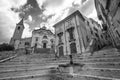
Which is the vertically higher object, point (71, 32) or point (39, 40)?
point (39, 40)

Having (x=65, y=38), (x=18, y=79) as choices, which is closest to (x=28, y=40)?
(x=65, y=38)

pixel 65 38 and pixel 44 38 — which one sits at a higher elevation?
pixel 44 38

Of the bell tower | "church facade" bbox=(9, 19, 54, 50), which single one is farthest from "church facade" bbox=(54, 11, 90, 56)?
the bell tower

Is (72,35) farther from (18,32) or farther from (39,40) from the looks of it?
(18,32)

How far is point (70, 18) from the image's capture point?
13844 mm

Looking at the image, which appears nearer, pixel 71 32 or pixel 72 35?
pixel 72 35

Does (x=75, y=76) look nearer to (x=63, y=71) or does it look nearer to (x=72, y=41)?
(x=63, y=71)

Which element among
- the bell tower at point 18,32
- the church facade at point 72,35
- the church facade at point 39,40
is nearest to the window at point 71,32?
the church facade at point 72,35

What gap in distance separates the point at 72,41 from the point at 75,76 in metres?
9.56

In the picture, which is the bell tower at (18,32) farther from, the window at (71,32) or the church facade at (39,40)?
the window at (71,32)

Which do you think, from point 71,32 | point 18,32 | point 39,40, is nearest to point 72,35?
point 71,32

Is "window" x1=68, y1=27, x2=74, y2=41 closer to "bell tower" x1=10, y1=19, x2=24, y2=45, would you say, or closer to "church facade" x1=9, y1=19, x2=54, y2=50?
"church facade" x1=9, y1=19, x2=54, y2=50

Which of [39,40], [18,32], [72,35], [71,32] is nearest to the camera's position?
[72,35]

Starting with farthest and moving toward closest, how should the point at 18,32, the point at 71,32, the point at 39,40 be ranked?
the point at 18,32
the point at 39,40
the point at 71,32
